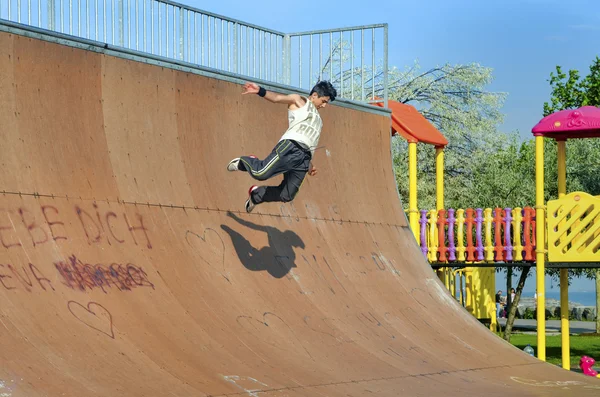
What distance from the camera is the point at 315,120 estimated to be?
9.37m

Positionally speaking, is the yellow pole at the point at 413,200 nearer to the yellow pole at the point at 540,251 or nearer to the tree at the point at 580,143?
the yellow pole at the point at 540,251

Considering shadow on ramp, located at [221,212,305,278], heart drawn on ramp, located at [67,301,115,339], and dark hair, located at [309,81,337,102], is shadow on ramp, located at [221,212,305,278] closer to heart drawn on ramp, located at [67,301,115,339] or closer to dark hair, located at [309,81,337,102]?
dark hair, located at [309,81,337,102]

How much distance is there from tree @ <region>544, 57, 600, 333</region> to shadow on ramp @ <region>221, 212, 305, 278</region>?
72.8 feet

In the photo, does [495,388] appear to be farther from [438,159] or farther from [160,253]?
[438,159]

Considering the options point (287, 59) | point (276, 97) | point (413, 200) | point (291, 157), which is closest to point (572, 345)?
point (413, 200)

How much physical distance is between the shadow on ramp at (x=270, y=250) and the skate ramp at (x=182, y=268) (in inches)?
1.2

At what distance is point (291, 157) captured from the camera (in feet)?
30.4

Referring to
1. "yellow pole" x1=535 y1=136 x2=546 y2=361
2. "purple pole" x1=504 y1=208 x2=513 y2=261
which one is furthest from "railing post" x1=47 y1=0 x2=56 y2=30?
"purple pole" x1=504 y1=208 x2=513 y2=261

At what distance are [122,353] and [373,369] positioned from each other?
295cm

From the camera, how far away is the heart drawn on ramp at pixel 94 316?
7699mm

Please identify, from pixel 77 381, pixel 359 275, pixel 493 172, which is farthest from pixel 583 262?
pixel 493 172

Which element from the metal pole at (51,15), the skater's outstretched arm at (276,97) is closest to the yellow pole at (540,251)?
the skater's outstretched arm at (276,97)

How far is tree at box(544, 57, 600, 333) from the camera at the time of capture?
32156 millimetres

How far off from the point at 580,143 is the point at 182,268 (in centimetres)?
2630
